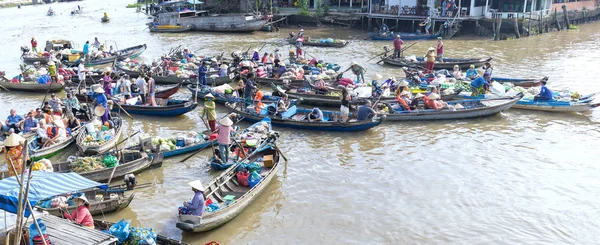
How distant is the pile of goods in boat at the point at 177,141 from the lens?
15.8m

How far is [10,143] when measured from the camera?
12789mm

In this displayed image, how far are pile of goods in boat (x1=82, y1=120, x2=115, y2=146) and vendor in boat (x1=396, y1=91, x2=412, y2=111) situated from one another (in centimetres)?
1048

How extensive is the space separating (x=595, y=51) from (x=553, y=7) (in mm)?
10605

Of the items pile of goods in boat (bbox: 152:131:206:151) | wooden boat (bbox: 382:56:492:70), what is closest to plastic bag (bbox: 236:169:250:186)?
pile of goods in boat (bbox: 152:131:206:151)

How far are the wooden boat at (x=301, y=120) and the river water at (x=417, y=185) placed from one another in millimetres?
363

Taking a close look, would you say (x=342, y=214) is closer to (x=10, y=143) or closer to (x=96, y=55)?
(x=10, y=143)

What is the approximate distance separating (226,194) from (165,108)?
7.94m

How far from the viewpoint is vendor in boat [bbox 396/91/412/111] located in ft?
64.2

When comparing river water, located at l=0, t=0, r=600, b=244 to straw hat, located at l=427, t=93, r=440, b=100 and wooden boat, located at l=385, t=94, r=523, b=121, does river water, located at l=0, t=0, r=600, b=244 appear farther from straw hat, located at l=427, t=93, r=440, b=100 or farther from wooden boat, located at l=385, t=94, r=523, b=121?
straw hat, located at l=427, t=93, r=440, b=100

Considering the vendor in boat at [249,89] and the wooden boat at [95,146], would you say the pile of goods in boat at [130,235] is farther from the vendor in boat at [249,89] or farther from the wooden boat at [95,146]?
the vendor in boat at [249,89]

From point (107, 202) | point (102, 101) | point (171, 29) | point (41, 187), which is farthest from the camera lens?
point (171, 29)

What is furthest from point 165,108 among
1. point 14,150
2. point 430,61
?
point 430,61

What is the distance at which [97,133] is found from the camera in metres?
16.4

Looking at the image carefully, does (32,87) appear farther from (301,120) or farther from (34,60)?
(301,120)
